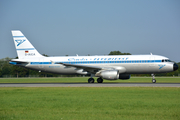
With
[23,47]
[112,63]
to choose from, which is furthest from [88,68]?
[23,47]

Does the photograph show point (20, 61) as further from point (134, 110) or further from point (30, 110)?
point (134, 110)

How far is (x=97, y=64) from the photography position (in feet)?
115

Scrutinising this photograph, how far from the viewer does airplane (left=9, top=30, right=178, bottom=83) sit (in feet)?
108

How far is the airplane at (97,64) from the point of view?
1298 inches

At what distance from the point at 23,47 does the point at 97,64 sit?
13.0 m

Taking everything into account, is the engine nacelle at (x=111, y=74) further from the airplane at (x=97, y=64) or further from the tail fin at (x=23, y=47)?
the tail fin at (x=23, y=47)

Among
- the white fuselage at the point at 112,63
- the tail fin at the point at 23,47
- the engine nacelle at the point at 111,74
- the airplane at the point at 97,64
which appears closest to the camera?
the engine nacelle at the point at 111,74

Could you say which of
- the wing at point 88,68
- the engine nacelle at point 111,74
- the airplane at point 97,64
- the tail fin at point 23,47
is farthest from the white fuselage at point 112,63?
the engine nacelle at point 111,74

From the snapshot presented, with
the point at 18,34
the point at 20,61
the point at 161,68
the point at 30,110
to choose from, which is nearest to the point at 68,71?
the point at 20,61

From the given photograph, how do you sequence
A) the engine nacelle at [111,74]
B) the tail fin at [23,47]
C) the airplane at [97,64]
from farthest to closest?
the tail fin at [23,47]
the airplane at [97,64]
the engine nacelle at [111,74]

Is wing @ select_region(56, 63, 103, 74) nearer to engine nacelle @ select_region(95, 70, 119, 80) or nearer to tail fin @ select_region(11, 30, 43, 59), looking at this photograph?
engine nacelle @ select_region(95, 70, 119, 80)

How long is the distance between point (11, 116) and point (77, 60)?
1030 inches

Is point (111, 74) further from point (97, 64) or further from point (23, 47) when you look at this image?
point (23, 47)

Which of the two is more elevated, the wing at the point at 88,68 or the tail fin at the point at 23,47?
the tail fin at the point at 23,47
